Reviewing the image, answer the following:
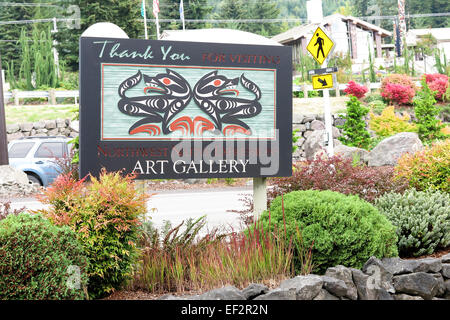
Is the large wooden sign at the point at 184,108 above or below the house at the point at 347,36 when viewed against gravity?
below

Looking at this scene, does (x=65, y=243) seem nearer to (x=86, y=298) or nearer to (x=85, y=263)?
(x=85, y=263)

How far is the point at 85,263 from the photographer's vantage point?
14.2ft

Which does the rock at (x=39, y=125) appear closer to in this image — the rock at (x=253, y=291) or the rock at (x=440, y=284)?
the rock at (x=253, y=291)

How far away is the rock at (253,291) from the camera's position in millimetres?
4438

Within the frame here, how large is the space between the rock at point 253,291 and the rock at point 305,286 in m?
0.17

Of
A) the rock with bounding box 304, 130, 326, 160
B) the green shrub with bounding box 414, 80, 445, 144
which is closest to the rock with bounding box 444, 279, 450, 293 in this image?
the rock with bounding box 304, 130, 326, 160

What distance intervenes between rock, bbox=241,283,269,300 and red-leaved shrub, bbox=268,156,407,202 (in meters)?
2.94

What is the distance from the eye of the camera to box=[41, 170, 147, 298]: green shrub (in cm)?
459

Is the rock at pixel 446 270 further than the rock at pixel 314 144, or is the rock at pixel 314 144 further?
the rock at pixel 314 144

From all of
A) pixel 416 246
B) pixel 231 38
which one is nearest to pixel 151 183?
pixel 231 38

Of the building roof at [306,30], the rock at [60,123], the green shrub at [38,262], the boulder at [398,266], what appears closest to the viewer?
the green shrub at [38,262]

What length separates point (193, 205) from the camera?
13305 mm

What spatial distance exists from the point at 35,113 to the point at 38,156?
873 cm

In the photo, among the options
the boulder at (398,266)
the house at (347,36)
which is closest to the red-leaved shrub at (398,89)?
the house at (347,36)
